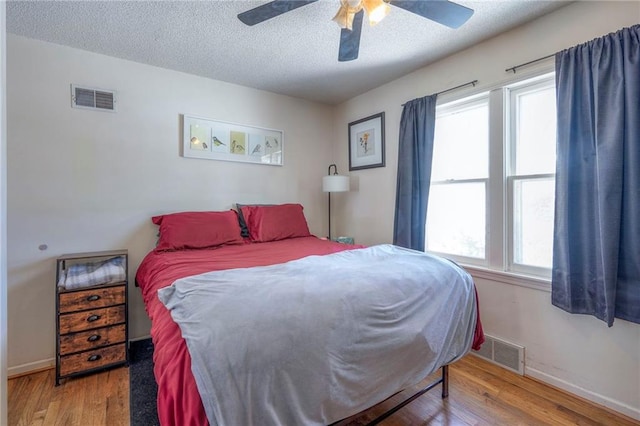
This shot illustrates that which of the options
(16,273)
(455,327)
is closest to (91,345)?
(16,273)

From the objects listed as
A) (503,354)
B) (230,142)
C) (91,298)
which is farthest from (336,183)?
(91,298)

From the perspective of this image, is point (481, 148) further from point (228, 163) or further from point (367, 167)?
point (228, 163)

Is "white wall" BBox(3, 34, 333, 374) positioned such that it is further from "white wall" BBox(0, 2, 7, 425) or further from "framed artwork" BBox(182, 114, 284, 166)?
"white wall" BBox(0, 2, 7, 425)

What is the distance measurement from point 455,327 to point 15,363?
9.99 feet

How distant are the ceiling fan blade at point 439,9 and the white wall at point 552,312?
81cm

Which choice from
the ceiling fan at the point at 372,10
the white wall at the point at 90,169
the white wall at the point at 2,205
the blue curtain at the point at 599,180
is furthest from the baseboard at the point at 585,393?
the white wall at the point at 2,205

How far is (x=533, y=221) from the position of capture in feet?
7.16

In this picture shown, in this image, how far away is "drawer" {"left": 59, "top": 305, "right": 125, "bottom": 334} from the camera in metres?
2.02

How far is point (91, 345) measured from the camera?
6.89 feet

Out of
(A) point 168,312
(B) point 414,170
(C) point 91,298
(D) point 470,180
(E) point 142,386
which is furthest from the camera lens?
(B) point 414,170

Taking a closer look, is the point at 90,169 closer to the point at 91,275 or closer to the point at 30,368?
the point at 91,275

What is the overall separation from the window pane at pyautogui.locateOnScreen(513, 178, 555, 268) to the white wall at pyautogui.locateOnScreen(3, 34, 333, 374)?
8.05 feet

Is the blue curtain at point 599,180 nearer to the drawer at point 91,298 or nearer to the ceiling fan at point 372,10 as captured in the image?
the ceiling fan at point 372,10

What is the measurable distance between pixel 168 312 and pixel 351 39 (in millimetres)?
1824
